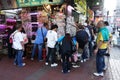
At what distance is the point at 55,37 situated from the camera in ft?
32.6

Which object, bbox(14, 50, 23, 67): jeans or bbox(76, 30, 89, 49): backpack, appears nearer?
bbox(14, 50, 23, 67): jeans

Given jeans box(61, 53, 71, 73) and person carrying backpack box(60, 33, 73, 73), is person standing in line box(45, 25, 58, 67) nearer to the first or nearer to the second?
person carrying backpack box(60, 33, 73, 73)

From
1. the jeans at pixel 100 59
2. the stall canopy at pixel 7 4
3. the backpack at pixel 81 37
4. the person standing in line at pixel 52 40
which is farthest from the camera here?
the stall canopy at pixel 7 4

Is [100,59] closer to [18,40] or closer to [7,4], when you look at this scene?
[18,40]

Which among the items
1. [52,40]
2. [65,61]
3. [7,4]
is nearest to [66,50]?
[65,61]

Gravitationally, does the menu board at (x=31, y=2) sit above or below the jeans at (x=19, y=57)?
above

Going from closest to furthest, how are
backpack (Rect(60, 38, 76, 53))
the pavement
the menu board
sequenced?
the pavement → backpack (Rect(60, 38, 76, 53)) → the menu board

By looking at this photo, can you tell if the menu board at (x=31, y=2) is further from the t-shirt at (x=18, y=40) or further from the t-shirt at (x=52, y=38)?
the t-shirt at (x=18, y=40)

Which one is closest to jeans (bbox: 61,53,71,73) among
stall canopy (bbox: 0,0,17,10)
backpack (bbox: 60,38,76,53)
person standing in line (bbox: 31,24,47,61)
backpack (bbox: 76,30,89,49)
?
backpack (bbox: 60,38,76,53)

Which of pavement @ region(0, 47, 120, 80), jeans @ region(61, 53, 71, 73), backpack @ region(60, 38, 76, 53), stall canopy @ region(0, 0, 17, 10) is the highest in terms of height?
stall canopy @ region(0, 0, 17, 10)

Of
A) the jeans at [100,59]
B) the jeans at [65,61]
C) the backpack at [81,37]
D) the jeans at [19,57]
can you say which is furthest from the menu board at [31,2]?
the jeans at [100,59]

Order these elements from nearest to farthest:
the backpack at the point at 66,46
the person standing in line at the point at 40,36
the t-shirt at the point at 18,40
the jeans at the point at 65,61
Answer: the backpack at the point at 66,46, the jeans at the point at 65,61, the t-shirt at the point at 18,40, the person standing in line at the point at 40,36

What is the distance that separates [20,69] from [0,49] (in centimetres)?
308

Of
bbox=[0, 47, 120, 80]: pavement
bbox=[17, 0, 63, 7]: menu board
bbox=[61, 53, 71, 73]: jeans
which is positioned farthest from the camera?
bbox=[17, 0, 63, 7]: menu board
